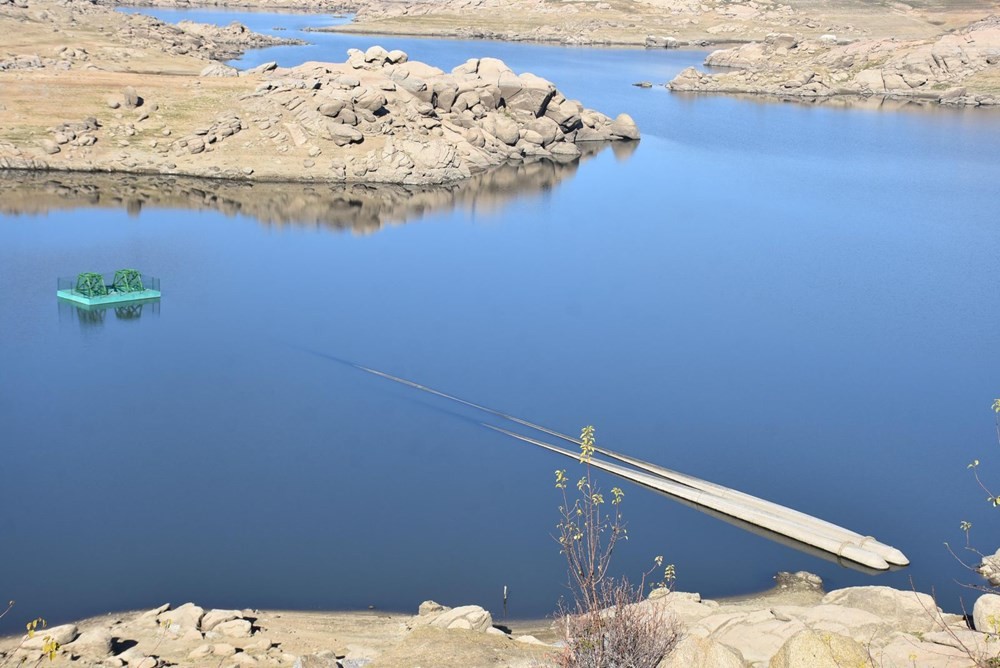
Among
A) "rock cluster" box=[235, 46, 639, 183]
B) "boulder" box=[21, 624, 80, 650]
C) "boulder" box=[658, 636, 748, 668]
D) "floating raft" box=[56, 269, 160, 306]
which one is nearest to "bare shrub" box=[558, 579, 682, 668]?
"boulder" box=[658, 636, 748, 668]

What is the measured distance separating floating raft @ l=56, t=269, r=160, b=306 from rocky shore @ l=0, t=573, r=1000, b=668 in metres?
22.8

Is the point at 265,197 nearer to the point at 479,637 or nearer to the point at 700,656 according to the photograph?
the point at 479,637

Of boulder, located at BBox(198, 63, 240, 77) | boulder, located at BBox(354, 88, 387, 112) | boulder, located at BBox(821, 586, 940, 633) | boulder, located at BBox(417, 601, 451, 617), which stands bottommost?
boulder, located at BBox(417, 601, 451, 617)

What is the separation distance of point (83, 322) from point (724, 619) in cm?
2922

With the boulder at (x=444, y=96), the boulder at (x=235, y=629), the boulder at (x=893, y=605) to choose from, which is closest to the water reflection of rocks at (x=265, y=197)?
the boulder at (x=444, y=96)

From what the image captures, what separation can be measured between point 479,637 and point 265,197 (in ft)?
155

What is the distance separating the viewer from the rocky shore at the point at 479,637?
17.2 meters

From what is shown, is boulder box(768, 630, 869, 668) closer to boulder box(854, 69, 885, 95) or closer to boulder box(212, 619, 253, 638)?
boulder box(212, 619, 253, 638)

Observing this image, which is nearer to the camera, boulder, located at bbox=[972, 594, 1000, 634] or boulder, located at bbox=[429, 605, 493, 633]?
boulder, located at bbox=[972, 594, 1000, 634]

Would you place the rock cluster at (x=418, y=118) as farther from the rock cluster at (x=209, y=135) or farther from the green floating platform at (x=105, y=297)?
the green floating platform at (x=105, y=297)

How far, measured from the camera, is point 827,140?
9162cm

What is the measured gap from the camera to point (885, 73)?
127 m

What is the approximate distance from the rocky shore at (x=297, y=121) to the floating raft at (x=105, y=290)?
2262 cm

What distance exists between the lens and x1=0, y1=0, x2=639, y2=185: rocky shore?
222 feet
